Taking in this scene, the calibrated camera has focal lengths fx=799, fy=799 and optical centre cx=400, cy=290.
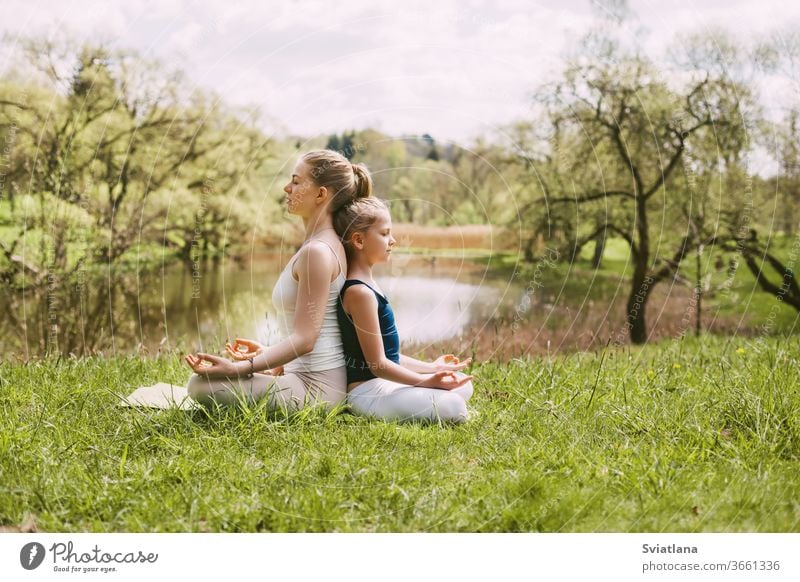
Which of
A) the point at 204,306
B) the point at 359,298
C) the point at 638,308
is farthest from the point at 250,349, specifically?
the point at 638,308

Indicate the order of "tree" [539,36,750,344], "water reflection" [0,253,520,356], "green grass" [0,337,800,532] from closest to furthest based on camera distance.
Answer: "green grass" [0,337,800,532]
"water reflection" [0,253,520,356]
"tree" [539,36,750,344]

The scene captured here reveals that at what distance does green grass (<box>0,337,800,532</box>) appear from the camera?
373 cm

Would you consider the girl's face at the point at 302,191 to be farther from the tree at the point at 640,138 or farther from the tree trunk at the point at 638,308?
the tree trunk at the point at 638,308

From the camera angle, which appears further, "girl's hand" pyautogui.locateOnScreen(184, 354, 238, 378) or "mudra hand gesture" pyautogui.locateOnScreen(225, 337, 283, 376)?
"mudra hand gesture" pyautogui.locateOnScreen(225, 337, 283, 376)

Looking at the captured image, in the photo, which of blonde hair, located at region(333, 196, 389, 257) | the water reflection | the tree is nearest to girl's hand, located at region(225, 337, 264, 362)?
blonde hair, located at region(333, 196, 389, 257)

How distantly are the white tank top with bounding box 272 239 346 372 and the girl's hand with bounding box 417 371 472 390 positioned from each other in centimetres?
56

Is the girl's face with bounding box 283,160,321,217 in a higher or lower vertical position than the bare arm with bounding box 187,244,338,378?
higher

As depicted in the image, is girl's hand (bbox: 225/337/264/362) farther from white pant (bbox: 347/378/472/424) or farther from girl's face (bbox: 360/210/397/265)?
girl's face (bbox: 360/210/397/265)

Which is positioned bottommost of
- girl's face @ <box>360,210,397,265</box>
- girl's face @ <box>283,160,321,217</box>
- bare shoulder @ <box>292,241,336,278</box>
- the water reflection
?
the water reflection

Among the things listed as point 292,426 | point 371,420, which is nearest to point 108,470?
point 292,426

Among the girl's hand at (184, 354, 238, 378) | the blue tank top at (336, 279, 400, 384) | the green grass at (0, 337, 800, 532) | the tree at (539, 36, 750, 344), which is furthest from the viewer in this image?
the tree at (539, 36, 750, 344)

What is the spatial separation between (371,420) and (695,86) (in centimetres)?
665

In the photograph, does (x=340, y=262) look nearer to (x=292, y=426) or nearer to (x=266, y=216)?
(x=292, y=426)

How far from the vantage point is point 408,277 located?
6.16 meters
